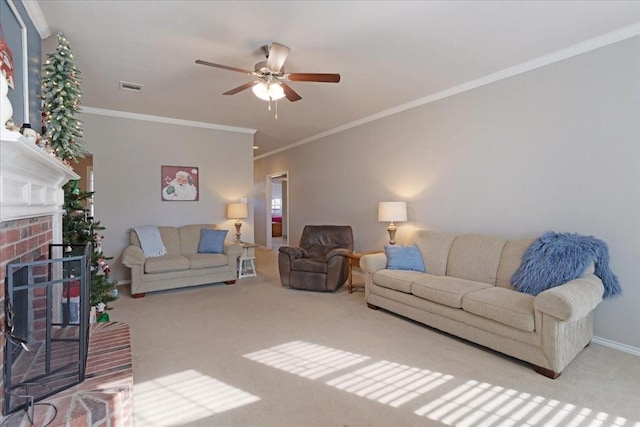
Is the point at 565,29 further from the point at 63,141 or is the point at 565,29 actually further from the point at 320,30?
the point at 63,141

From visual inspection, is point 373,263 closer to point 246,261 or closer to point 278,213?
point 246,261

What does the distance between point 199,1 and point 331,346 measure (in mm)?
2845

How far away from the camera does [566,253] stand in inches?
108

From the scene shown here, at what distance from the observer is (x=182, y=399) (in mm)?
2111

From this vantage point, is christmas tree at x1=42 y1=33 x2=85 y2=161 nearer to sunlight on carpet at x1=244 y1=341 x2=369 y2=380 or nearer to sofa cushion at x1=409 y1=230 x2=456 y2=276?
sunlight on carpet at x1=244 y1=341 x2=369 y2=380

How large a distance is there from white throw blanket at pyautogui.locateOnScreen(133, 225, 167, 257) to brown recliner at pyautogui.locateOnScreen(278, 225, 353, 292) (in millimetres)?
1796

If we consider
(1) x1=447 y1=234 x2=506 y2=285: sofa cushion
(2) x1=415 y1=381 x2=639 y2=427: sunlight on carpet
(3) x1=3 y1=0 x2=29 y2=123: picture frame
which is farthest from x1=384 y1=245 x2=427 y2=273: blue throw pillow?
(3) x1=3 y1=0 x2=29 y2=123: picture frame

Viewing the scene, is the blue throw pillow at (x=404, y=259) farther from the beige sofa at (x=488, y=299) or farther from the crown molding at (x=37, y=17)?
the crown molding at (x=37, y=17)

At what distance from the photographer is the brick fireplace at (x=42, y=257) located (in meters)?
1.37

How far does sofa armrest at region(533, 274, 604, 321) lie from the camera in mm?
2223

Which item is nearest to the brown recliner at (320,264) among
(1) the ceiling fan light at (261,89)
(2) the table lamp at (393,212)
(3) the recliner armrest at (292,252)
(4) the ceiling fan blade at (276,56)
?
(3) the recliner armrest at (292,252)

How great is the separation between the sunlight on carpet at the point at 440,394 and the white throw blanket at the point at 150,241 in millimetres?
2878

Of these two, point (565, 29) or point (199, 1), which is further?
point (565, 29)

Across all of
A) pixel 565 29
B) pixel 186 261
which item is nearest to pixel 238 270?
pixel 186 261
